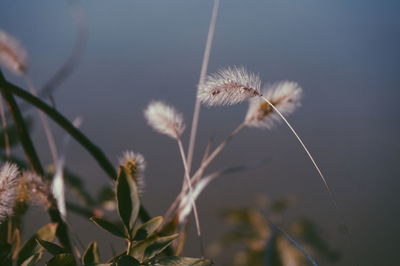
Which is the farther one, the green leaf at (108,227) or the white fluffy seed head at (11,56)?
the white fluffy seed head at (11,56)

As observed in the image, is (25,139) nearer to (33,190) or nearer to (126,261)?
(33,190)

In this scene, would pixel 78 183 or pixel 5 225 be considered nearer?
pixel 5 225

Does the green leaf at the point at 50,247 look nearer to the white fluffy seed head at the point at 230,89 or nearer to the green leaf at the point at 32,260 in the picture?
the green leaf at the point at 32,260

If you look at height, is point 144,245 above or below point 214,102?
below

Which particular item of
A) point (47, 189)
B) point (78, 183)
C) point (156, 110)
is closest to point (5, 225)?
point (47, 189)

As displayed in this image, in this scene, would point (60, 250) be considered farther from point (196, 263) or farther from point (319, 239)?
point (319, 239)

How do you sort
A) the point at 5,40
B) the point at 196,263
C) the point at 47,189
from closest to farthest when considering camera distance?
1. the point at 196,263
2. the point at 47,189
3. the point at 5,40

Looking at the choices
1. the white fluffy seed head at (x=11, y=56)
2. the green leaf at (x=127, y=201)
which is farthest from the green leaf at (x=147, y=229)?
the white fluffy seed head at (x=11, y=56)
